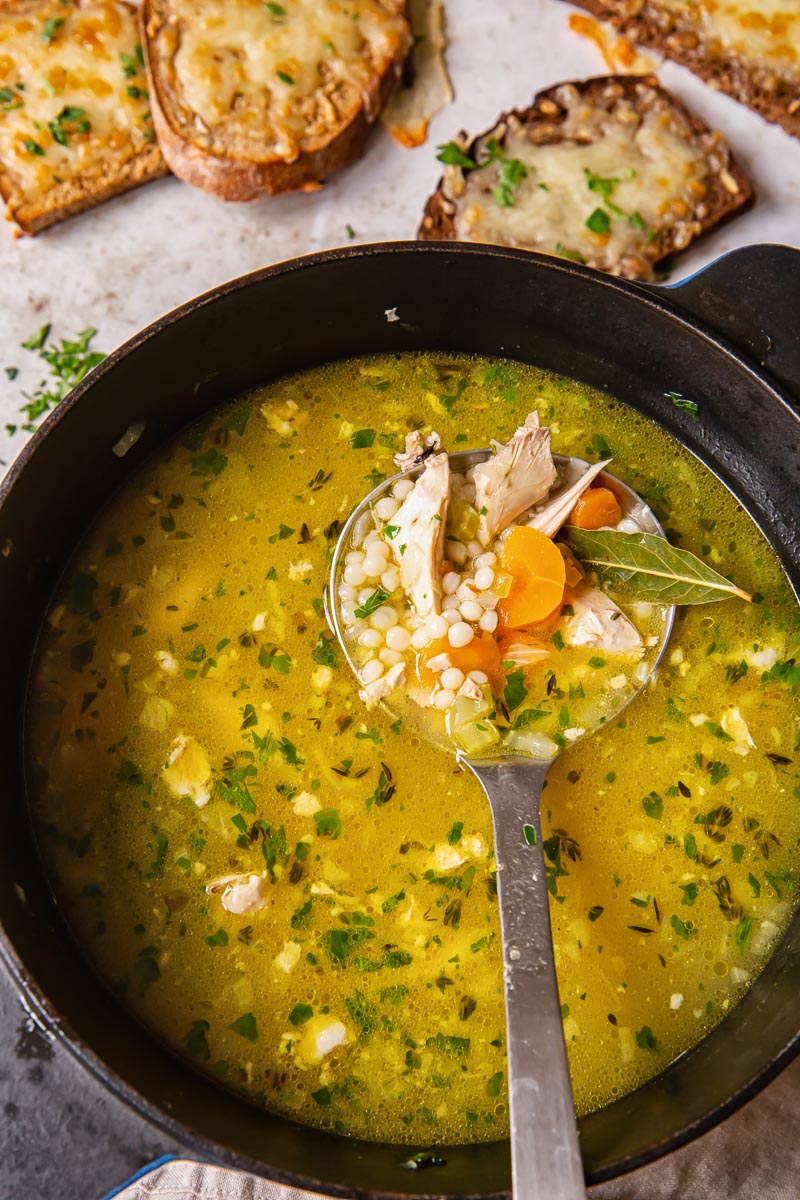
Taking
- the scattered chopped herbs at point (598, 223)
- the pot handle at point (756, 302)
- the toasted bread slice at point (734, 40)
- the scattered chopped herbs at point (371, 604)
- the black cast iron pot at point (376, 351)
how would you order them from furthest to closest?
the toasted bread slice at point (734, 40) → the scattered chopped herbs at point (598, 223) → the scattered chopped herbs at point (371, 604) → the pot handle at point (756, 302) → the black cast iron pot at point (376, 351)

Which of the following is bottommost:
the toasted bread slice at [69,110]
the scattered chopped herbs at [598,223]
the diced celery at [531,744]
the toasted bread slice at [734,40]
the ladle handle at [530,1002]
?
the ladle handle at [530,1002]

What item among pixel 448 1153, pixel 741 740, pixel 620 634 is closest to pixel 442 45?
pixel 620 634

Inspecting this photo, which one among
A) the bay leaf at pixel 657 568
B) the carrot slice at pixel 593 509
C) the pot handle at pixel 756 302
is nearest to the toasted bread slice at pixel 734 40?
the pot handle at pixel 756 302

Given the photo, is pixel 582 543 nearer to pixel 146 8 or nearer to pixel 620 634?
pixel 620 634

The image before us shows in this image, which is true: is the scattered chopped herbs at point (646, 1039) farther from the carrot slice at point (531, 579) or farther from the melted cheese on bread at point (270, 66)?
the melted cheese on bread at point (270, 66)

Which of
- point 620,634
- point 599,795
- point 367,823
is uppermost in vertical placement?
point 620,634

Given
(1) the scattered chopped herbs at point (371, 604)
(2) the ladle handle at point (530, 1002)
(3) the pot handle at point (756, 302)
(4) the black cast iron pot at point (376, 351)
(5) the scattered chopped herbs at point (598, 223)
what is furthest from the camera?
(5) the scattered chopped herbs at point (598, 223)

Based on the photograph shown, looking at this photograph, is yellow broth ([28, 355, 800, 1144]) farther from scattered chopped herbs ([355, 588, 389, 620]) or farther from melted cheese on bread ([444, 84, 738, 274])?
melted cheese on bread ([444, 84, 738, 274])

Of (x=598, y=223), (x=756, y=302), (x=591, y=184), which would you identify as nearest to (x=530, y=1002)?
(x=756, y=302)
